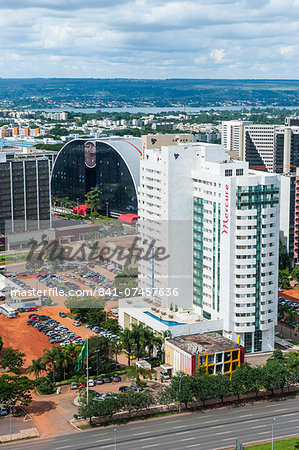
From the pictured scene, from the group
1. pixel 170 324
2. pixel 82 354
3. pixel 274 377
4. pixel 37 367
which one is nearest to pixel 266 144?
pixel 170 324

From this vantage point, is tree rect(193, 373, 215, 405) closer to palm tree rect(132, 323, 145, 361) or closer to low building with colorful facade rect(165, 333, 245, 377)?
low building with colorful facade rect(165, 333, 245, 377)

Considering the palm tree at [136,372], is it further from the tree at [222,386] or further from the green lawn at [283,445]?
the green lawn at [283,445]

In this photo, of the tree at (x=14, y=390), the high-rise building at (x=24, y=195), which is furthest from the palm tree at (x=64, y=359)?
the high-rise building at (x=24, y=195)

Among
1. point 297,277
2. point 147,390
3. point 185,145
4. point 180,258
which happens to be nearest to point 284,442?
point 147,390

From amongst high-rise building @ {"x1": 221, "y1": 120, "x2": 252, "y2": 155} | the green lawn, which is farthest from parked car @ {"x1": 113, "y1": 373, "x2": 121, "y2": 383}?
high-rise building @ {"x1": 221, "y1": 120, "x2": 252, "y2": 155}

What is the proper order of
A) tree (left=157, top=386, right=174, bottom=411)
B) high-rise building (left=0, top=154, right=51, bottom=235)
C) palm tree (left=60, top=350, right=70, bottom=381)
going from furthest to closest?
high-rise building (left=0, top=154, right=51, bottom=235), palm tree (left=60, top=350, right=70, bottom=381), tree (left=157, top=386, right=174, bottom=411)
